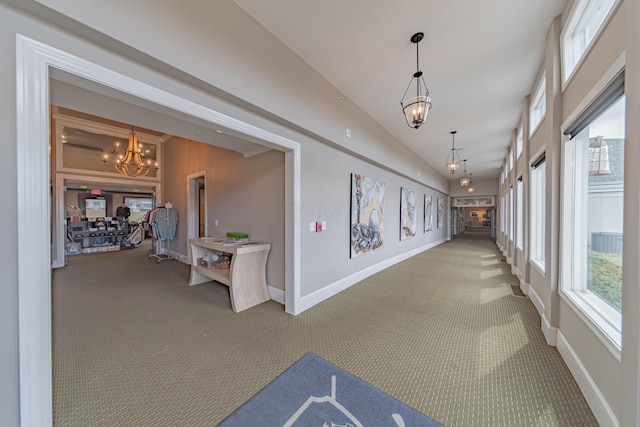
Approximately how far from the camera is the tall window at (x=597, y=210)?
157 centimetres

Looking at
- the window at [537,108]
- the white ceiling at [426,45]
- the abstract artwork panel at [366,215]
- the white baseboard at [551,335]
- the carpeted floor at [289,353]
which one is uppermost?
the white ceiling at [426,45]

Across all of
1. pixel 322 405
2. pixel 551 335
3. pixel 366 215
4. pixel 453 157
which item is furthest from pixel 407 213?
pixel 322 405

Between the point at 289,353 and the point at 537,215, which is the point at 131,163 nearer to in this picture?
the point at 289,353

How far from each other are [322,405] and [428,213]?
27.4 feet

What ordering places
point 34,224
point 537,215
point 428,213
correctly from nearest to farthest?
point 34,224 < point 537,215 < point 428,213

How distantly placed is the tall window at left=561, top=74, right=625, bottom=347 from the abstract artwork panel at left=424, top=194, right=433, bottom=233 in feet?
20.5

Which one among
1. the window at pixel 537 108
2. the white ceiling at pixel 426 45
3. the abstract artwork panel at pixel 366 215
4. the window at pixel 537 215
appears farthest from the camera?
the abstract artwork panel at pixel 366 215

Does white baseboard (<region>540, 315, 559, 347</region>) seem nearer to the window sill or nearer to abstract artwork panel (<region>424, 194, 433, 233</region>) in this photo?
the window sill

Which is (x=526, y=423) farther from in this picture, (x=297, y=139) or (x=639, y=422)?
(x=297, y=139)

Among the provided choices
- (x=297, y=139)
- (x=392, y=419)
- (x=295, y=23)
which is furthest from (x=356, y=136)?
(x=392, y=419)

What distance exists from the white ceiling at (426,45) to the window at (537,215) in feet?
4.70

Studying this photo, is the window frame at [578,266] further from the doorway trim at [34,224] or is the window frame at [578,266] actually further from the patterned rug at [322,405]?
the doorway trim at [34,224]

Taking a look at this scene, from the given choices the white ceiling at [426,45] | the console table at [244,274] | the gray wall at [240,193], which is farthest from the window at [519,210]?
the console table at [244,274]

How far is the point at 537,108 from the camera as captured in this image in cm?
359
